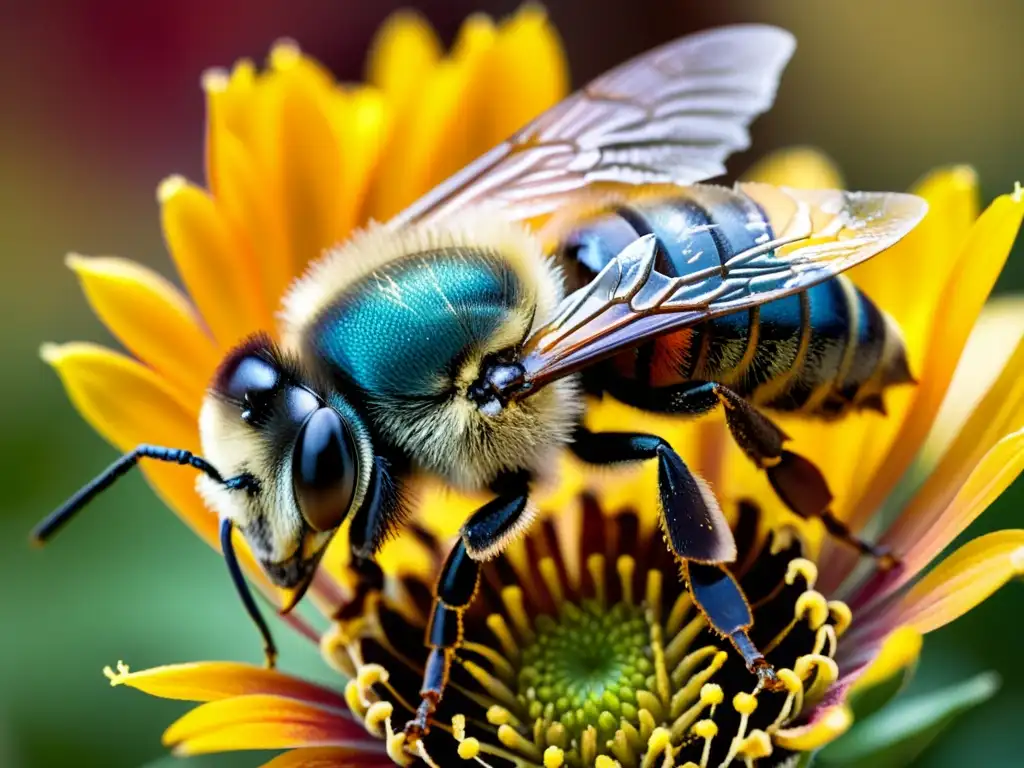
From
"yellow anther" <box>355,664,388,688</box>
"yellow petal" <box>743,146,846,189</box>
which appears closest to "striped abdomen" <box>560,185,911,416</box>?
"yellow anther" <box>355,664,388,688</box>

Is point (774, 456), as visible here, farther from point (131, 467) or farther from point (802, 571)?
point (131, 467)

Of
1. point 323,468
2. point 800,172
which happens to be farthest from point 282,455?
point 800,172

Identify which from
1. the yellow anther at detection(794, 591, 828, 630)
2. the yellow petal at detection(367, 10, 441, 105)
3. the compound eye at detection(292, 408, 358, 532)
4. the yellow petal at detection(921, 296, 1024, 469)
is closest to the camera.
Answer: the compound eye at detection(292, 408, 358, 532)

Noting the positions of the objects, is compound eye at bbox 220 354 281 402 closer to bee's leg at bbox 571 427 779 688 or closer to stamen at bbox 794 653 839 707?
bee's leg at bbox 571 427 779 688

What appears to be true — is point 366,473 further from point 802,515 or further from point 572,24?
point 572,24

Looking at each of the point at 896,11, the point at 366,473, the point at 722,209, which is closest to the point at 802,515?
the point at 722,209
